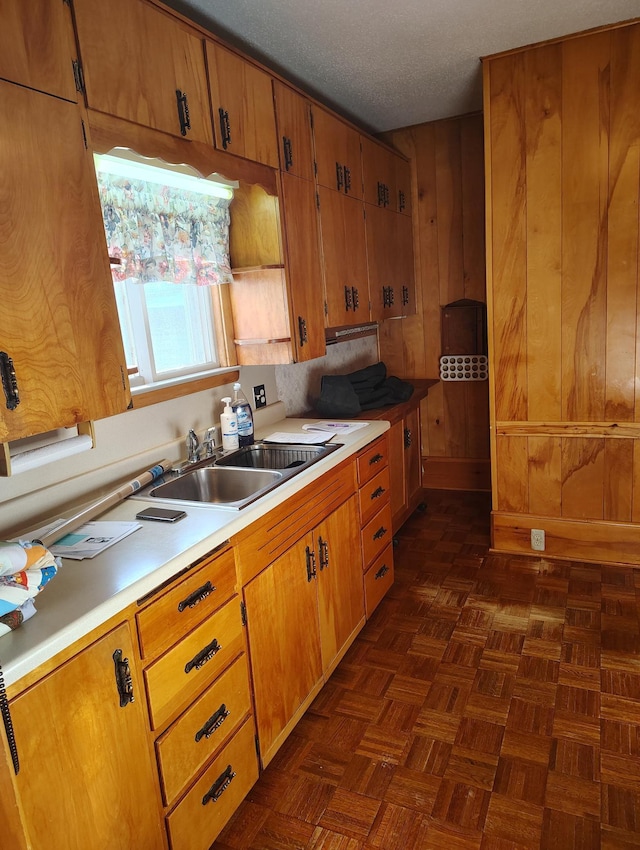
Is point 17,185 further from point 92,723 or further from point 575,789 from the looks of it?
point 575,789

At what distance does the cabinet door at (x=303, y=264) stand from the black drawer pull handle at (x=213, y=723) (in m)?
1.43

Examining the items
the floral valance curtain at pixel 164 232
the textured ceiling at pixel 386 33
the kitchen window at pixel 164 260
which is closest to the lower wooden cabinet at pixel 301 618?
the kitchen window at pixel 164 260

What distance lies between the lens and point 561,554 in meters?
3.21

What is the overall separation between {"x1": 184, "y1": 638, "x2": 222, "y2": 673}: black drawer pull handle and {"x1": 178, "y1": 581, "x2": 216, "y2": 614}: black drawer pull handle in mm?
132

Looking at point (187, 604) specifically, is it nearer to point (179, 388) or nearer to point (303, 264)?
point (179, 388)

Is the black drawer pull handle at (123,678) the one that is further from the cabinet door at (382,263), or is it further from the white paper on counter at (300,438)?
the cabinet door at (382,263)

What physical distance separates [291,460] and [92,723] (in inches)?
54.1

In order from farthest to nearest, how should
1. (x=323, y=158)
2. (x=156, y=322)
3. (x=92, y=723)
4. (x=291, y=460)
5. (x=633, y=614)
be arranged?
1. (x=323, y=158)
2. (x=633, y=614)
3. (x=291, y=460)
4. (x=156, y=322)
5. (x=92, y=723)

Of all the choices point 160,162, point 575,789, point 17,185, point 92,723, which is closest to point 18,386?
point 17,185

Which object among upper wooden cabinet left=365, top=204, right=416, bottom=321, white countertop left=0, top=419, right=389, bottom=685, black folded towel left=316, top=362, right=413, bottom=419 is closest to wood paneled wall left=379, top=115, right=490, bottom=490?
upper wooden cabinet left=365, top=204, right=416, bottom=321

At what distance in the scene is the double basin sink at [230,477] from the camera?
202cm

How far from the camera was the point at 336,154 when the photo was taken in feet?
9.71

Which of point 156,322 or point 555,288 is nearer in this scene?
point 156,322

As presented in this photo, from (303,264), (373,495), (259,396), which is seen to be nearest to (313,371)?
(259,396)
